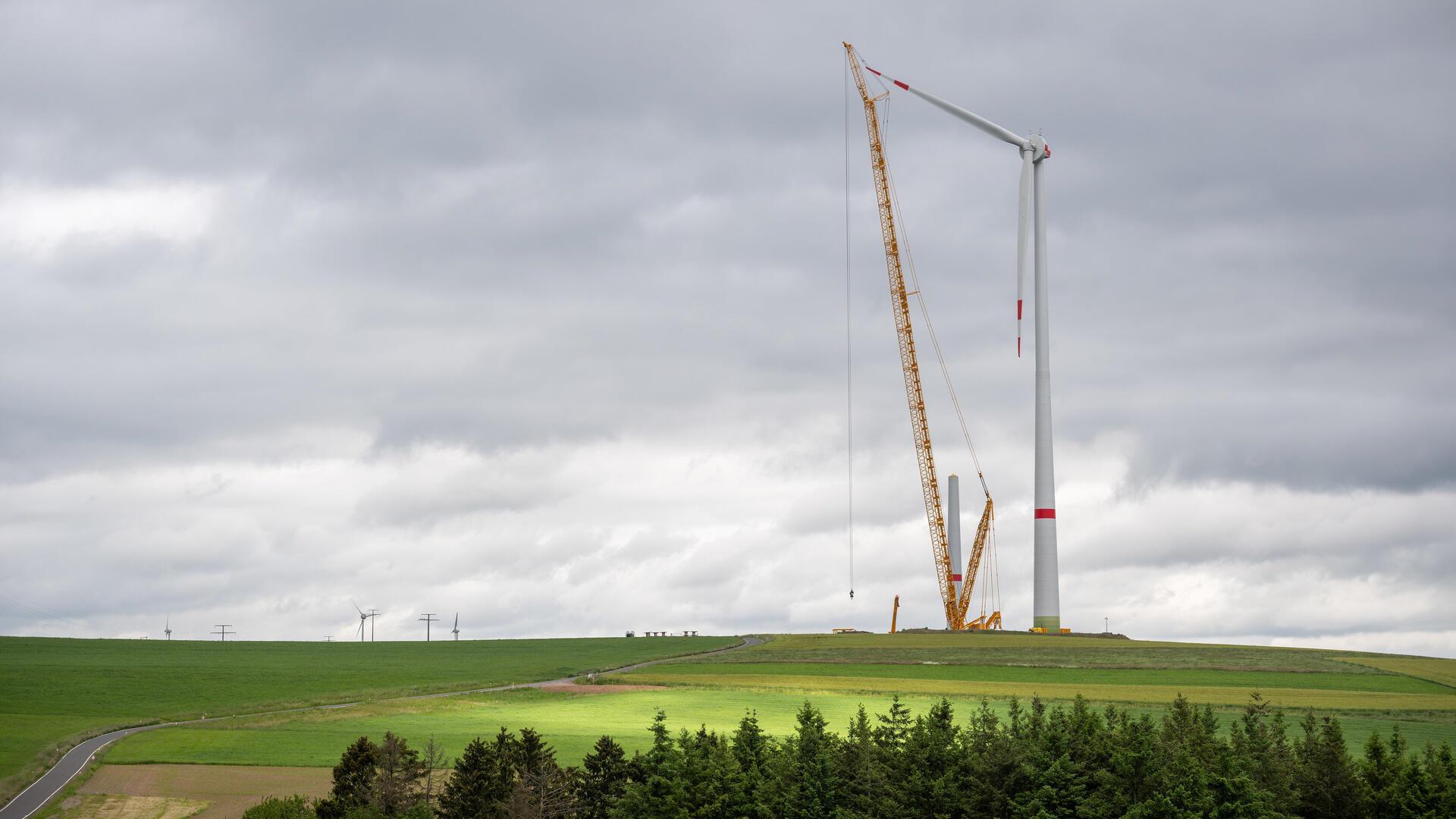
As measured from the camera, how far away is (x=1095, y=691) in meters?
136

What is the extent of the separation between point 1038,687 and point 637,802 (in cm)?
7527

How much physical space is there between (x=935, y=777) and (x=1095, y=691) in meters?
63.6

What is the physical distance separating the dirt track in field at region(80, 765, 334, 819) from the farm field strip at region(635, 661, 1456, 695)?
68078 millimetres

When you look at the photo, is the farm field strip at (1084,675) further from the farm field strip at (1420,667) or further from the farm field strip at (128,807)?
the farm field strip at (128,807)

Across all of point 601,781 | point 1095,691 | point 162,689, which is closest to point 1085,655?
point 1095,691

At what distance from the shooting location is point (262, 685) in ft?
553

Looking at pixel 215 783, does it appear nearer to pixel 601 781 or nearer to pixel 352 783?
pixel 352 783

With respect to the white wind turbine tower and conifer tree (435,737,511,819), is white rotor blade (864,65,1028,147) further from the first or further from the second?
conifer tree (435,737,511,819)

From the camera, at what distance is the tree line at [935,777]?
7212 cm

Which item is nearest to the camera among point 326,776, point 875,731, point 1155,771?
point 1155,771

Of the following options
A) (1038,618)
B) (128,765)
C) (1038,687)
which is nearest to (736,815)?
(128,765)

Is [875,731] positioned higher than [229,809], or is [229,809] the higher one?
[875,731]

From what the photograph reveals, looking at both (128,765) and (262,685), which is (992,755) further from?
(262,685)

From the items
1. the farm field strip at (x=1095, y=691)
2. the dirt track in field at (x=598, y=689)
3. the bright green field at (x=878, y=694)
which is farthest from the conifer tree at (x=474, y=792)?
the dirt track in field at (x=598, y=689)
